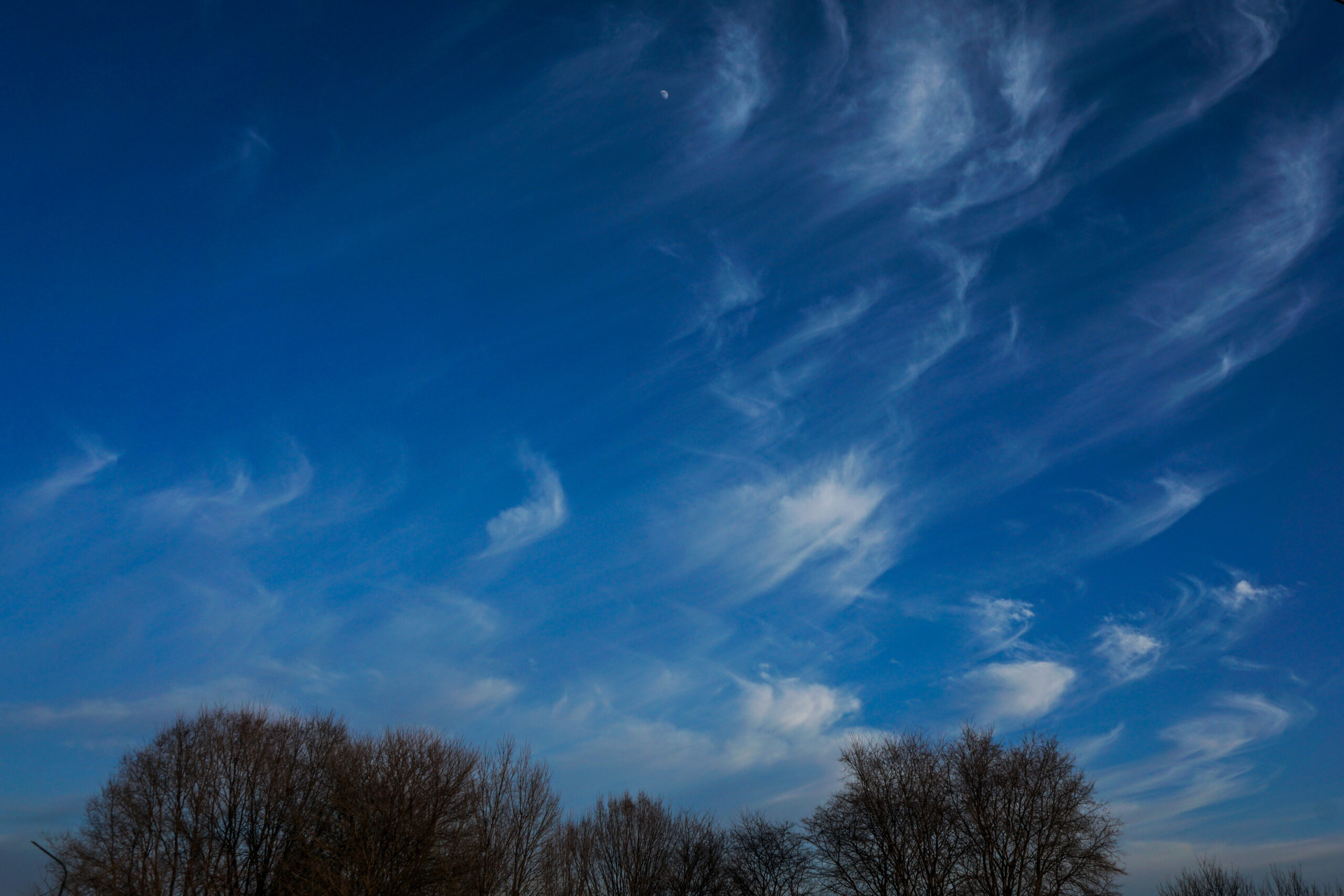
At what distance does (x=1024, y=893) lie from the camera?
140 ft

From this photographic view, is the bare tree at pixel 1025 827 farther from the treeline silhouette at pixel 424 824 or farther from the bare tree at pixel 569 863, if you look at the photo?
the bare tree at pixel 569 863

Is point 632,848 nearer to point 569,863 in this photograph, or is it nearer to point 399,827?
point 569,863

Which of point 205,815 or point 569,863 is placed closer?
point 205,815

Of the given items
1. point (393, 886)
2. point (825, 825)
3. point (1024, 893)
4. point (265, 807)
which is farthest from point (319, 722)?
point (1024, 893)

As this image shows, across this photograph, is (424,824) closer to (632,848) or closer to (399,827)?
(399,827)

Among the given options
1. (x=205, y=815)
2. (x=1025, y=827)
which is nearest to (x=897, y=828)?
(x=1025, y=827)

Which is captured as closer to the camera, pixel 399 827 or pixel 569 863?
pixel 399 827

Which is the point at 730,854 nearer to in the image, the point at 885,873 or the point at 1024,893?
the point at 885,873

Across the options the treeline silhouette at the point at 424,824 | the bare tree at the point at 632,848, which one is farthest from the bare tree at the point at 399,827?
the bare tree at the point at 632,848

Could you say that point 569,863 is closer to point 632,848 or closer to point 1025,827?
point 632,848

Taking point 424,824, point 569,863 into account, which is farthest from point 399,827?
point 569,863

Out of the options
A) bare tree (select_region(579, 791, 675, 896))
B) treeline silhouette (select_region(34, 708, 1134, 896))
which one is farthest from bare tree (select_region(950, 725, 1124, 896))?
bare tree (select_region(579, 791, 675, 896))

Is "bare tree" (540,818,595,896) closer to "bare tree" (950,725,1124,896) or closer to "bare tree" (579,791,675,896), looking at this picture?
"bare tree" (579,791,675,896)

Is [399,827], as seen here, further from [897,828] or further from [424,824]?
[897,828]
